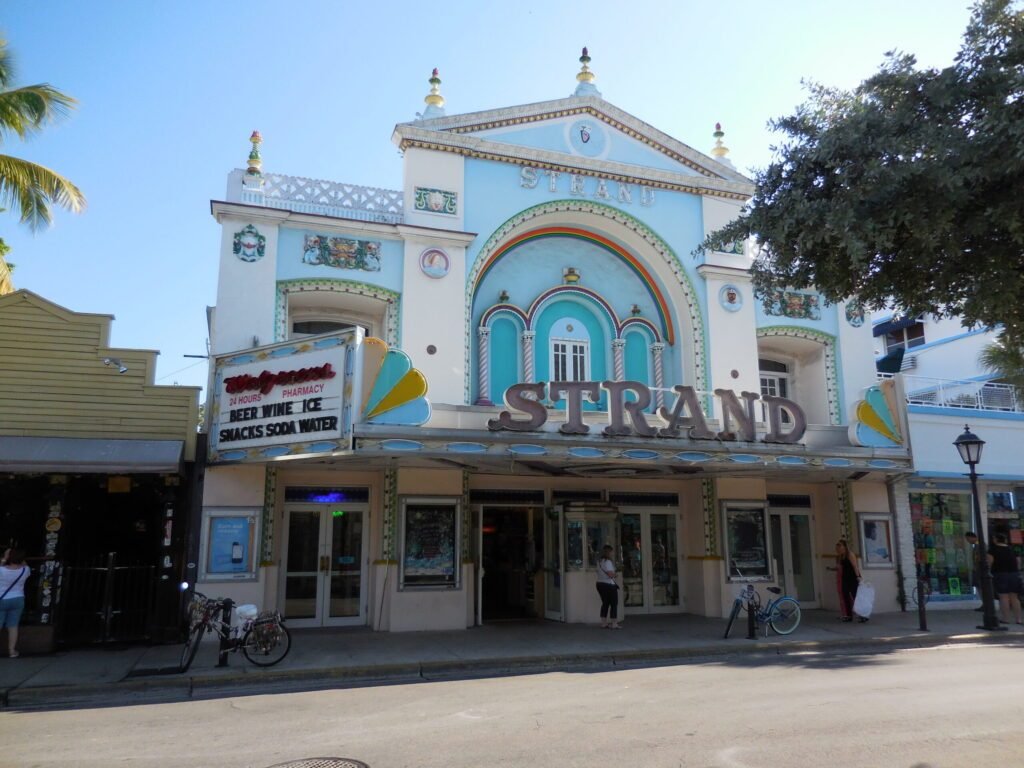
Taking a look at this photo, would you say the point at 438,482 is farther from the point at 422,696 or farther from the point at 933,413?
the point at 933,413

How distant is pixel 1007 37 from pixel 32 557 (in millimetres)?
15402

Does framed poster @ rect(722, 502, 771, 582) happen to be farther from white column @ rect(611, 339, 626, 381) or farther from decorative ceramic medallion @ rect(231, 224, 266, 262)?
decorative ceramic medallion @ rect(231, 224, 266, 262)

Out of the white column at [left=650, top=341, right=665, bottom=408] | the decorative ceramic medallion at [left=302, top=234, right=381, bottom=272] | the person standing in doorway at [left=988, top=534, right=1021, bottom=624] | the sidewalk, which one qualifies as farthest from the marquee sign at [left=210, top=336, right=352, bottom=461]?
the person standing in doorway at [left=988, top=534, right=1021, bottom=624]

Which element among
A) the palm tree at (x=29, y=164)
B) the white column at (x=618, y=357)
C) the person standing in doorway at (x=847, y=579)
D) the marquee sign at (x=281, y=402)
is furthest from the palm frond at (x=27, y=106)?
the person standing in doorway at (x=847, y=579)

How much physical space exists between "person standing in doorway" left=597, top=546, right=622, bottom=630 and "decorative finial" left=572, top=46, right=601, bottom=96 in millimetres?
10860

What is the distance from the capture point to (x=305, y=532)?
53.9ft

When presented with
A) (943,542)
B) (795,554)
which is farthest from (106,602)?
(943,542)

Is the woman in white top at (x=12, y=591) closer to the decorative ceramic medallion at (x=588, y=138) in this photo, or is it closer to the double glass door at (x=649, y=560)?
the double glass door at (x=649, y=560)

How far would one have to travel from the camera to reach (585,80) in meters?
19.8

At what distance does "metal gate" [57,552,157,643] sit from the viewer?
13.5m

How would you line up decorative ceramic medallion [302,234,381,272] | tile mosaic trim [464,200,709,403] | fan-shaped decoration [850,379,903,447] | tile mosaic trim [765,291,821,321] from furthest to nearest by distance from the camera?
tile mosaic trim [765,291,821,321] → tile mosaic trim [464,200,709,403] → fan-shaped decoration [850,379,903,447] → decorative ceramic medallion [302,234,381,272]

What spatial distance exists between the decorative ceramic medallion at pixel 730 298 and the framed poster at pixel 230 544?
1156 centimetres

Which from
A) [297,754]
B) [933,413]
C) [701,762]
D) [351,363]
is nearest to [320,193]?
[351,363]

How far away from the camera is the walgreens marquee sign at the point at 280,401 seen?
13.6m
